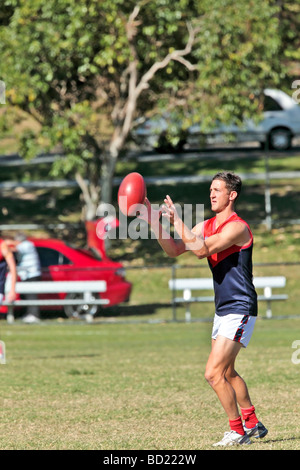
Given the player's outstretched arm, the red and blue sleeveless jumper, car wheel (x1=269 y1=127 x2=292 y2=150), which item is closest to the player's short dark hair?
the red and blue sleeveless jumper

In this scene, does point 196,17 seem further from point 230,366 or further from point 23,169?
point 230,366

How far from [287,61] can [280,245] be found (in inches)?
241

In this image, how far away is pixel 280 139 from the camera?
105ft

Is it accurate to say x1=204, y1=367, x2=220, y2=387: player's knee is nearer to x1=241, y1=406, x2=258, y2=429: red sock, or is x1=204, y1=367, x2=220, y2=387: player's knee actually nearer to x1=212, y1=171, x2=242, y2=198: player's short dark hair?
x1=241, y1=406, x2=258, y2=429: red sock

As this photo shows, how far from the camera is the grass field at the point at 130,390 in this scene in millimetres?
7203

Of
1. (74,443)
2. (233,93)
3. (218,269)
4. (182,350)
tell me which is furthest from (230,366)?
(233,93)

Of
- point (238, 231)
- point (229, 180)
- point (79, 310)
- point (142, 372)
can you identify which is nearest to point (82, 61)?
point (79, 310)

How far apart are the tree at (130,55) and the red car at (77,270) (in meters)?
3.37

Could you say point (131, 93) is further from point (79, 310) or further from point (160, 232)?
point (160, 232)

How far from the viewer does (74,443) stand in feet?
22.7

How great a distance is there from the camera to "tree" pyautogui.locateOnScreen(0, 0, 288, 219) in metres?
21.3

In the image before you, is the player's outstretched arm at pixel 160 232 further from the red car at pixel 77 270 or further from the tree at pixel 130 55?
the tree at pixel 130 55

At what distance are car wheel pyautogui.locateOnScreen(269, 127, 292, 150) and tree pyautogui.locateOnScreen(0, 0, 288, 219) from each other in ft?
29.6

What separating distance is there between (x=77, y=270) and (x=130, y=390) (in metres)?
9.06
